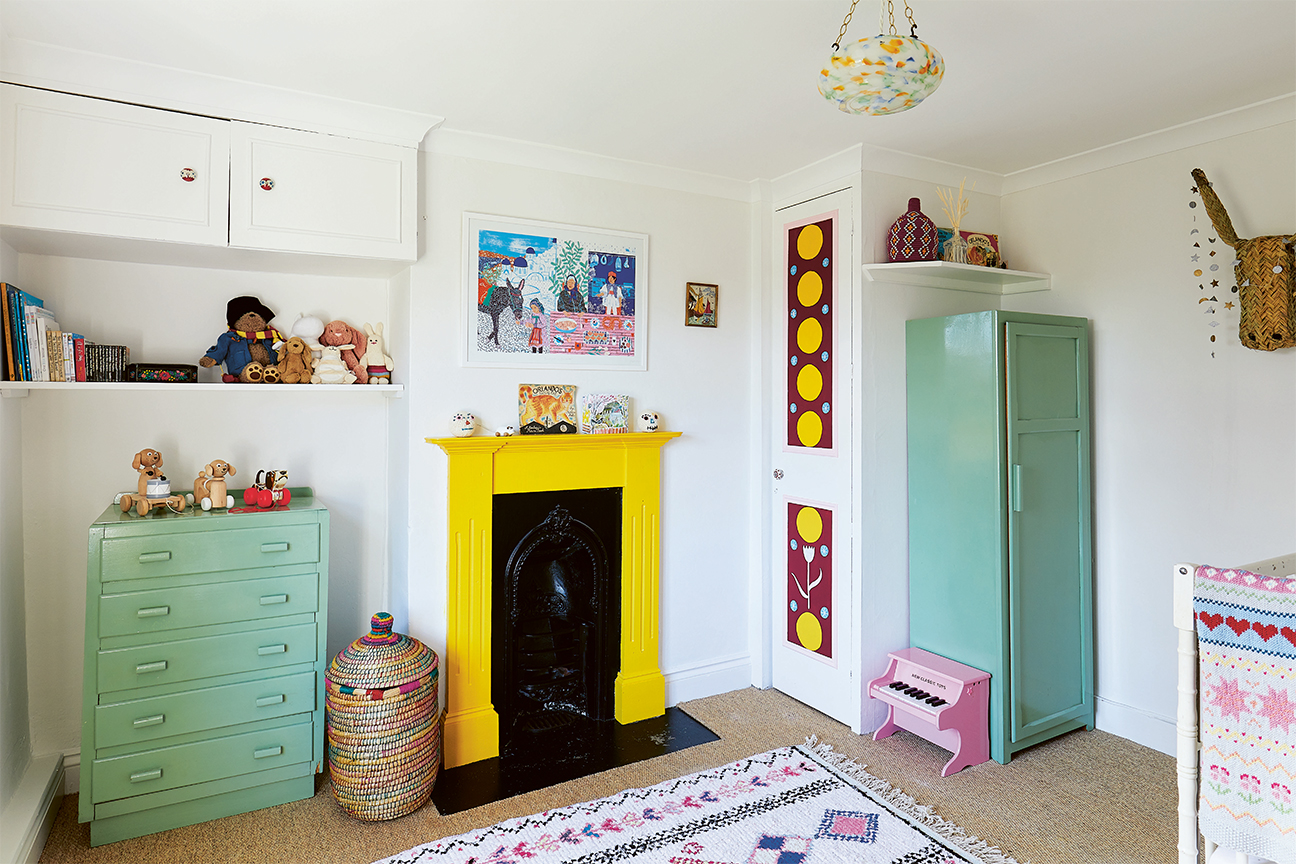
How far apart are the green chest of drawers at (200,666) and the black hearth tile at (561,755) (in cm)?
50

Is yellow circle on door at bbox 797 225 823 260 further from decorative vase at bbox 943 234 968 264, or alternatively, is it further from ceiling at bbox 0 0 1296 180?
decorative vase at bbox 943 234 968 264

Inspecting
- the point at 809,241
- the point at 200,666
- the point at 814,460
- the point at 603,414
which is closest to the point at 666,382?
the point at 603,414

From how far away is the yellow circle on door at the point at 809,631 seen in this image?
331 cm

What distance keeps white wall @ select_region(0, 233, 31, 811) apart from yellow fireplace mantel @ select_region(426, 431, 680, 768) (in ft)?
4.17

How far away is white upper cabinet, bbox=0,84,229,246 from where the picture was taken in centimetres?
218

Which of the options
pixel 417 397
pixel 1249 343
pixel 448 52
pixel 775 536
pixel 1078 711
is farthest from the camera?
pixel 775 536

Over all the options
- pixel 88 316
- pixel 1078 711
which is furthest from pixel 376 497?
pixel 1078 711

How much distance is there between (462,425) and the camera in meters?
2.85

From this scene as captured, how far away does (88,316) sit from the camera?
263 centimetres

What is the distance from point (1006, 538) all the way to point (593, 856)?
6.03 ft

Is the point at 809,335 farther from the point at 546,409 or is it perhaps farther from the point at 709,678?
the point at 709,678

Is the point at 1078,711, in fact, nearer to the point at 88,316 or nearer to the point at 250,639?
the point at 250,639

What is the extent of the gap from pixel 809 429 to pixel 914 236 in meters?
0.89

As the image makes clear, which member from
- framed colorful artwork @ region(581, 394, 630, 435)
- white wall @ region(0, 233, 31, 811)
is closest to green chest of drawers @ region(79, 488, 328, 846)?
white wall @ region(0, 233, 31, 811)
